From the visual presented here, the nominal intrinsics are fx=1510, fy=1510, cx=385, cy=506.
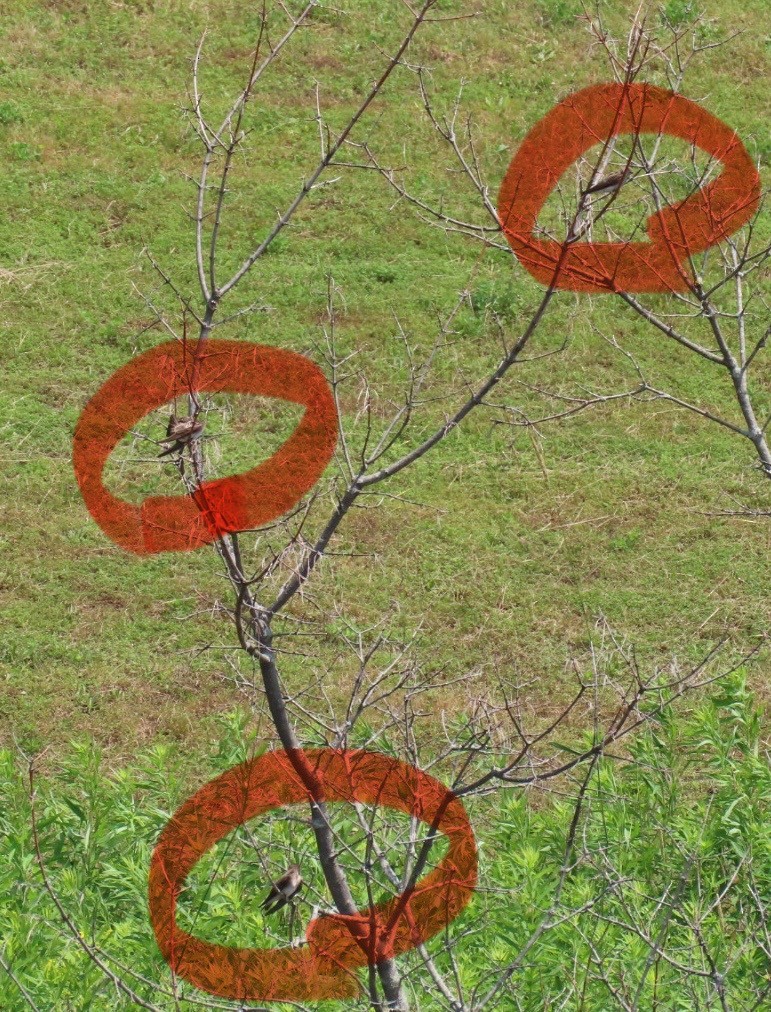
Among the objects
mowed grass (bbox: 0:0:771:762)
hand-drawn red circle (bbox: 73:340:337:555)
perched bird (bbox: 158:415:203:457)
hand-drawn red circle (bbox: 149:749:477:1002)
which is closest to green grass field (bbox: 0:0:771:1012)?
mowed grass (bbox: 0:0:771:762)

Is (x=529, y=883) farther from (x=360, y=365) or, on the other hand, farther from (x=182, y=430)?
(x=360, y=365)

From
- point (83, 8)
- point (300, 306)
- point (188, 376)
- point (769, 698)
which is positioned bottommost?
point (769, 698)

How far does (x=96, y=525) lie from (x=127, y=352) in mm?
1668

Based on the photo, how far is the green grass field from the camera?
294 inches

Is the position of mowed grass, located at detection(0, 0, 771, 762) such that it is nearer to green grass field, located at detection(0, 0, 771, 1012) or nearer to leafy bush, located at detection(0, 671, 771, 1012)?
green grass field, located at detection(0, 0, 771, 1012)

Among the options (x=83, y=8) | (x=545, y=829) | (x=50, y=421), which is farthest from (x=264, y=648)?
(x=83, y=8)

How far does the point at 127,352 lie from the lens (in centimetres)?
977

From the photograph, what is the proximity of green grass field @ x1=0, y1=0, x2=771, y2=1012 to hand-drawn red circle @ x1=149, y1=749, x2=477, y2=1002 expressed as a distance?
0.91 feet

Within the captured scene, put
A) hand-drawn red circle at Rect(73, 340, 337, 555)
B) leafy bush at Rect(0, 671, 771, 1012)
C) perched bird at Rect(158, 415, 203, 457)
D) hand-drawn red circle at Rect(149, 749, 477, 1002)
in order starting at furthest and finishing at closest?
hand-drawn red circle at Rect(73, 340, 337, 555)
leafy bush at Rect(0, 671, 771, 1012)
hand-drawn red circle at Rect(149, 749, 477, 1002)
perched bird at Rect(158, 415, 203, 457)

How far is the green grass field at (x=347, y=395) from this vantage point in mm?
7461

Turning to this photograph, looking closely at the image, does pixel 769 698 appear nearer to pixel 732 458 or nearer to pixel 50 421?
pixel 732 458

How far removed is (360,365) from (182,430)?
6.82 metres

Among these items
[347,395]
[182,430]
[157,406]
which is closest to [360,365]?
[347,395]

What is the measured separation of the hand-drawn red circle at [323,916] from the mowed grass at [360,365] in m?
1.21
